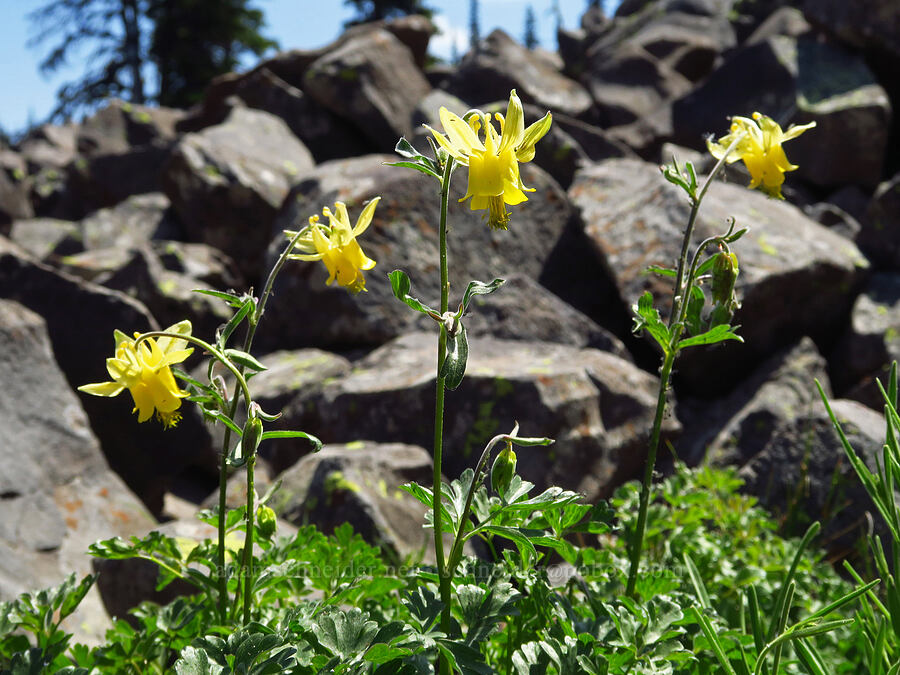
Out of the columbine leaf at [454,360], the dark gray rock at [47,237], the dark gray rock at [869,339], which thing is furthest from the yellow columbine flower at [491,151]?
the dark gray rock at [47,237]

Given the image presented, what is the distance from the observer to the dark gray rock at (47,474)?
3719mm

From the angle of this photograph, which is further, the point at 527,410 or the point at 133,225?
the point at 133,225

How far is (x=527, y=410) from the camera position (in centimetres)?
455

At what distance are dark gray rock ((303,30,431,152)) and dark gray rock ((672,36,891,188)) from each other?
11.9ft

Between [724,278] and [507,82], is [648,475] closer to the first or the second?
[724,278]

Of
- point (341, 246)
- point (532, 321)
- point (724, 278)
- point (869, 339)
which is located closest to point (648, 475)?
point (724, 278)

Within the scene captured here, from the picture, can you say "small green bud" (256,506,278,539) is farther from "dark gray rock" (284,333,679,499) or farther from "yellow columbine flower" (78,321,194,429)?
"dark gray rock" (284,333,679,499)

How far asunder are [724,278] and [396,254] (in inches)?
167

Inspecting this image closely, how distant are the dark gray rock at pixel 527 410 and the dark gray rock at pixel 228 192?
13.2 feet

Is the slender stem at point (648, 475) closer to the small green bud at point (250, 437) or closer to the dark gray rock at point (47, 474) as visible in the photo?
the small green bud at point (250, 437)

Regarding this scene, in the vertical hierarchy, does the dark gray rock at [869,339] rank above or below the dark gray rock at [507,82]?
below

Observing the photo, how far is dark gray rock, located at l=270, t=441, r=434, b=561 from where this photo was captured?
11.9 ft

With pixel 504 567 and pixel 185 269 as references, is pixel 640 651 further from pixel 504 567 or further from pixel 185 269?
pixel 185 269

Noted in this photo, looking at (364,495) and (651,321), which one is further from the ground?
(651,321)
